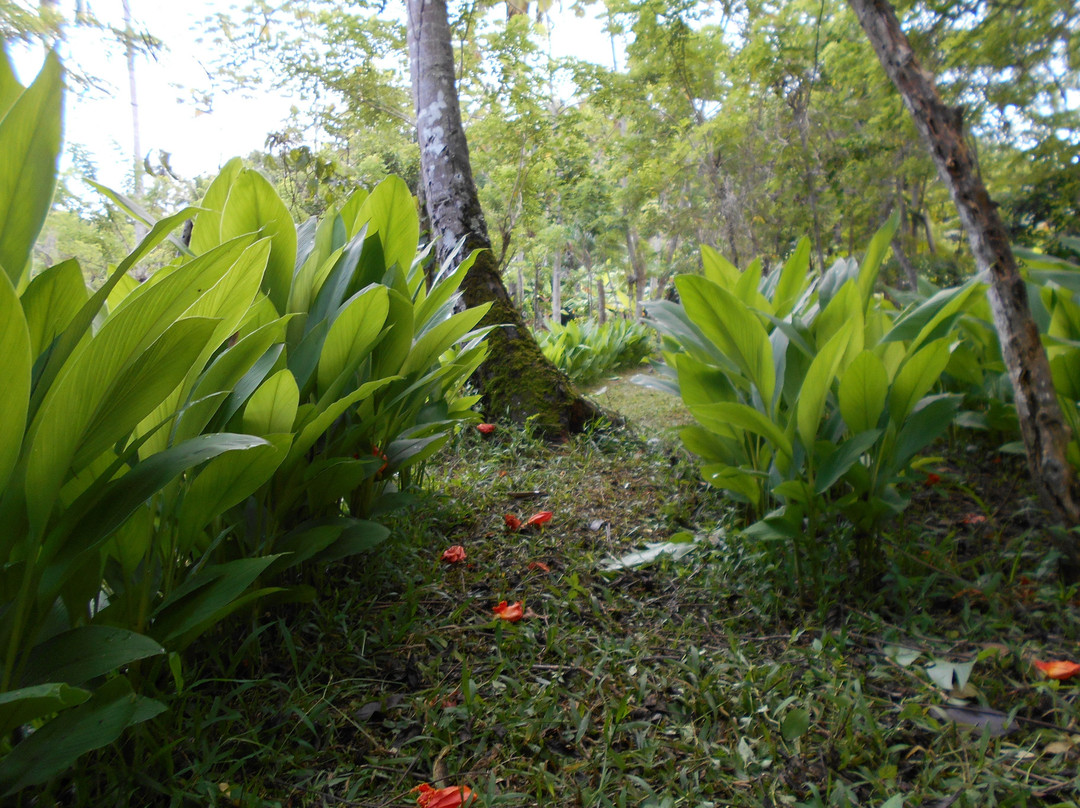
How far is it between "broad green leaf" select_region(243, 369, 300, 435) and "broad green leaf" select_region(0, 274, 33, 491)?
1.24 feet

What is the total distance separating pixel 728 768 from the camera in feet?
3.30

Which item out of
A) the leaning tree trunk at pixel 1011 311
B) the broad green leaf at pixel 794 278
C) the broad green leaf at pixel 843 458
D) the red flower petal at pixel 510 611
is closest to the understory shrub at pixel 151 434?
the red flower petal at pixel 510 611

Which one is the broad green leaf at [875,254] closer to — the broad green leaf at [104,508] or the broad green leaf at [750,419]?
the broad green leaf at [750,419]

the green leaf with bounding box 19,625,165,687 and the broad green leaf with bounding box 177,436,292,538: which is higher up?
the broad green leaf with bounding box 177,436,292,538

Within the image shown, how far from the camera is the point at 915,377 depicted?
1.42m

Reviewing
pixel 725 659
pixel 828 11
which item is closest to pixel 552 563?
pixel 725 659

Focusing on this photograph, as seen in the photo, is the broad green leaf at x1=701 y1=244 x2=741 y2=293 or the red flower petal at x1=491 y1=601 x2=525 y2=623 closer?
the red flower petal at x1=491 y1=601 x2=525 y2=623

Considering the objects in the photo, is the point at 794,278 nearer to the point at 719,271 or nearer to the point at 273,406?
the point at 719,271

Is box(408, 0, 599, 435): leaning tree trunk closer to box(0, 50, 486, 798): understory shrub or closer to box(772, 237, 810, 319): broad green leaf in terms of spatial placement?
box(772, 237, 810, 319): broad green leaf

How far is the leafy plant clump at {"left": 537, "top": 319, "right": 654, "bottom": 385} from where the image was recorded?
562cm

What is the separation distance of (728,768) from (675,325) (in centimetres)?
121

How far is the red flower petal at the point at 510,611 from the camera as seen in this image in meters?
1.37

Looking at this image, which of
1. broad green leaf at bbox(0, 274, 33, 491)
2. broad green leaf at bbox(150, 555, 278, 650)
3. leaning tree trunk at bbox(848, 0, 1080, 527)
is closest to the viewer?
broad green leaf at bbox(0, 274, 33, 491)

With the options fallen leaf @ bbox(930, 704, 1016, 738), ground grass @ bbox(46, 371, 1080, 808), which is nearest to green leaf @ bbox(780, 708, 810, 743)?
ground grass @ bbox(46, 371, 1080, 808)
